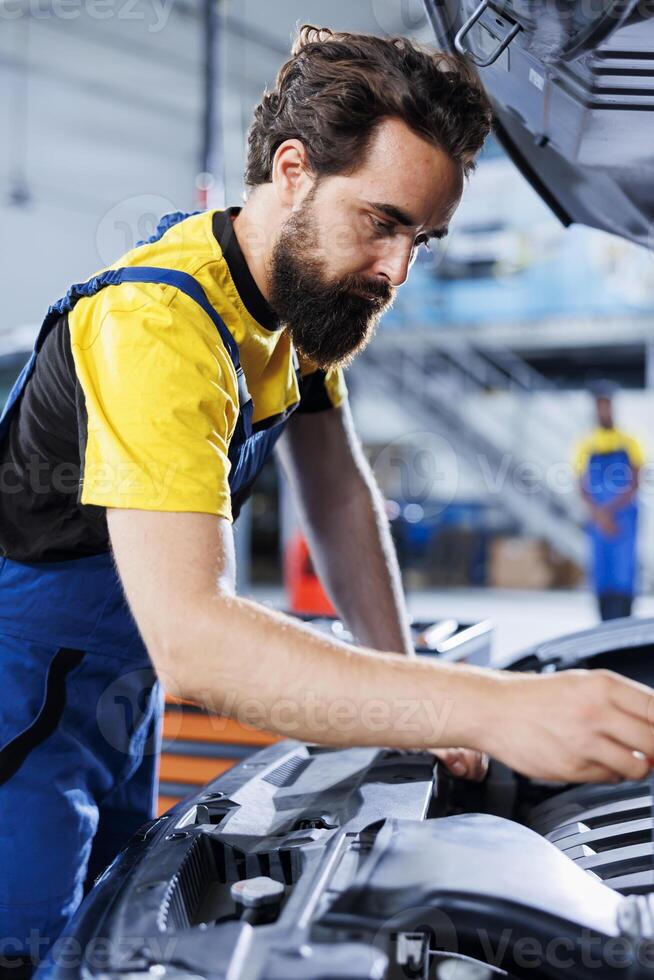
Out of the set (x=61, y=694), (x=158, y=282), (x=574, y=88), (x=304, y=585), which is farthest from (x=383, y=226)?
(x=304, y=585)

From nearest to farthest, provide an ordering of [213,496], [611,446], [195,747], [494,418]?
1. [213,496]
2. [195,747]
3. [611,446]
4. [494,418]

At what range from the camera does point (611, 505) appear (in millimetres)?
5281

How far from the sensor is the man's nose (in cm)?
105

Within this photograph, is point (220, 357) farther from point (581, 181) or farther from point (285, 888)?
point (581, 181)

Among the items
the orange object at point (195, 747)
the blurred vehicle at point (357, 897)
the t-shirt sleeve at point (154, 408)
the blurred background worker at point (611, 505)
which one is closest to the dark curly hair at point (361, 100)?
the t-shirt sleeve at point (154, 408)

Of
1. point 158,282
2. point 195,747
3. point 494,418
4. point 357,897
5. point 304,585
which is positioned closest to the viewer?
point 357,897

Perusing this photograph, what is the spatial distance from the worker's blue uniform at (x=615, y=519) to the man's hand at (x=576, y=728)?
4652mm

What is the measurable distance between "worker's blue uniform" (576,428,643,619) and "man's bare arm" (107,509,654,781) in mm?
4661

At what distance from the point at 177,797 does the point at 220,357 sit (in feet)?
4.20

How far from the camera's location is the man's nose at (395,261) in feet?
3.46

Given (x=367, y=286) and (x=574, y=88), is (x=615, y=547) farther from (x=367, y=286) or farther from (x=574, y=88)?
(x=367, y=286)

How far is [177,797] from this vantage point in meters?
1.96

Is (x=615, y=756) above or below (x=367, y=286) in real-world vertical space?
below

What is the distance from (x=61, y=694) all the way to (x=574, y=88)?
3.32ft
